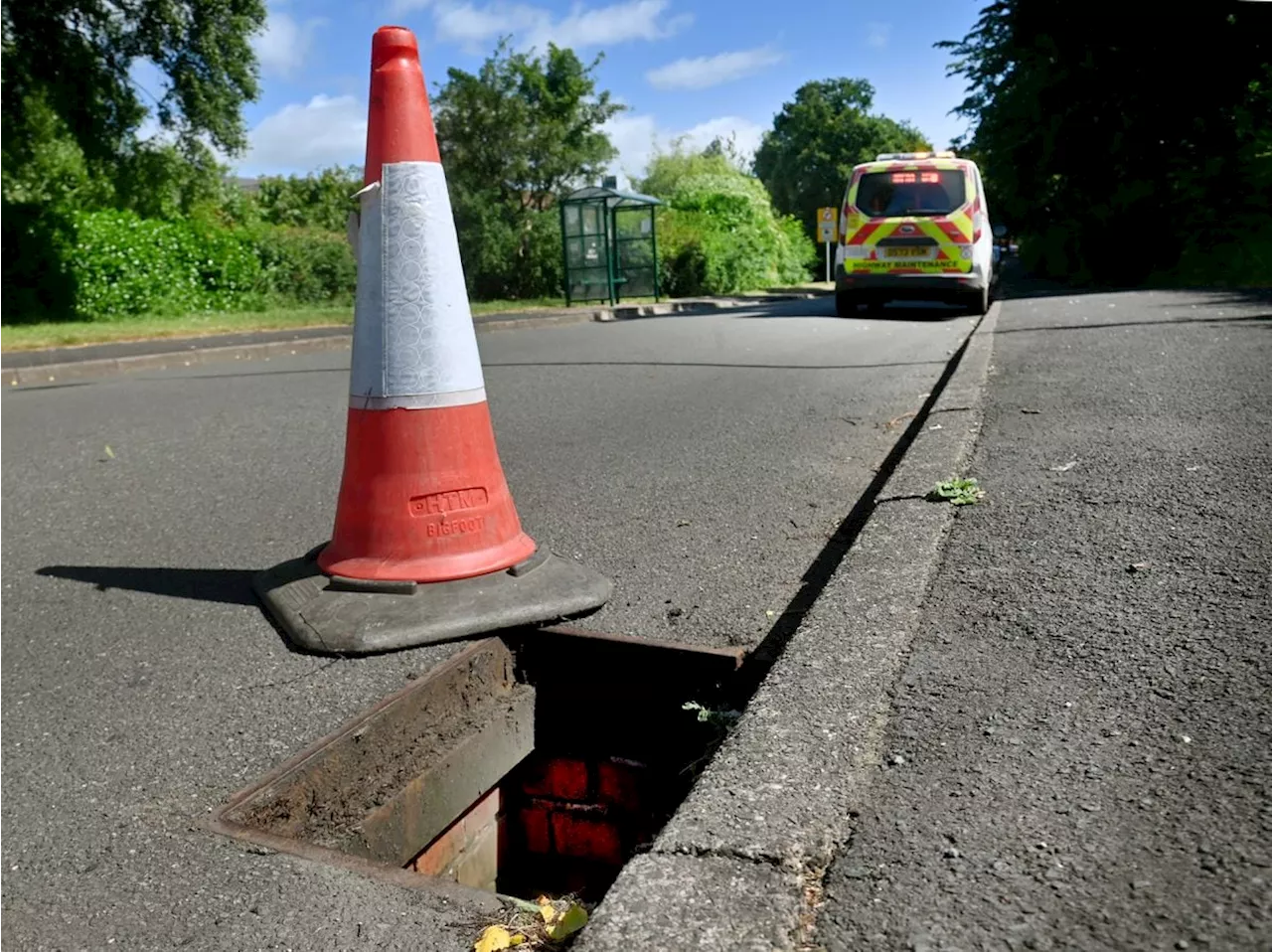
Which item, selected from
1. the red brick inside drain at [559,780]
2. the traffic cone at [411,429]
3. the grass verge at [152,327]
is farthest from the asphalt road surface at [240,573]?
the grass verge at [152,327]

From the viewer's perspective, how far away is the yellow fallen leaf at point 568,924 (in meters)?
1.72

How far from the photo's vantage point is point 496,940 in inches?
65.4

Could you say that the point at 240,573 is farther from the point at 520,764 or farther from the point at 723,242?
the point at 723,242

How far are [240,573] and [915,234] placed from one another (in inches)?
486

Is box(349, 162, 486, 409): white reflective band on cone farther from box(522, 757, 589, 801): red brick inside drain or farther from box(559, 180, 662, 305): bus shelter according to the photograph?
box(559, 180, 662, 305): bus shelter

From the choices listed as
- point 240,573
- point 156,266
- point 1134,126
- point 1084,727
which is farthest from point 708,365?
point 1134,126

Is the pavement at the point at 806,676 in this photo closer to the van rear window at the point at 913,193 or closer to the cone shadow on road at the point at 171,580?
the cone shadow on road at the point at 171,580

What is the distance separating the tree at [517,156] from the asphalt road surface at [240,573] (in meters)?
18.7

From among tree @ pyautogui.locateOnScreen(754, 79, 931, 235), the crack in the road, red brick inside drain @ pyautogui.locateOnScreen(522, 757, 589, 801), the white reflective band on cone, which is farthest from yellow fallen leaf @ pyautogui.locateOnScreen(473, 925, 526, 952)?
tree @ pyautogui.locateOnScreen(754, 79, 931, 235)

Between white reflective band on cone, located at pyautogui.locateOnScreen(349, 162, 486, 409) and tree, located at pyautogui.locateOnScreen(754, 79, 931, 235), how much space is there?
7410 cm

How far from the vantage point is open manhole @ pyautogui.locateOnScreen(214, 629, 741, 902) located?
7.77 ft

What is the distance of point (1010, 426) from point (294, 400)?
16.8ft

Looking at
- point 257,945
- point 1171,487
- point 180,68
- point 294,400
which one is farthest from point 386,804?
point 180,68

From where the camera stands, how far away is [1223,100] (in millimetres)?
20266
